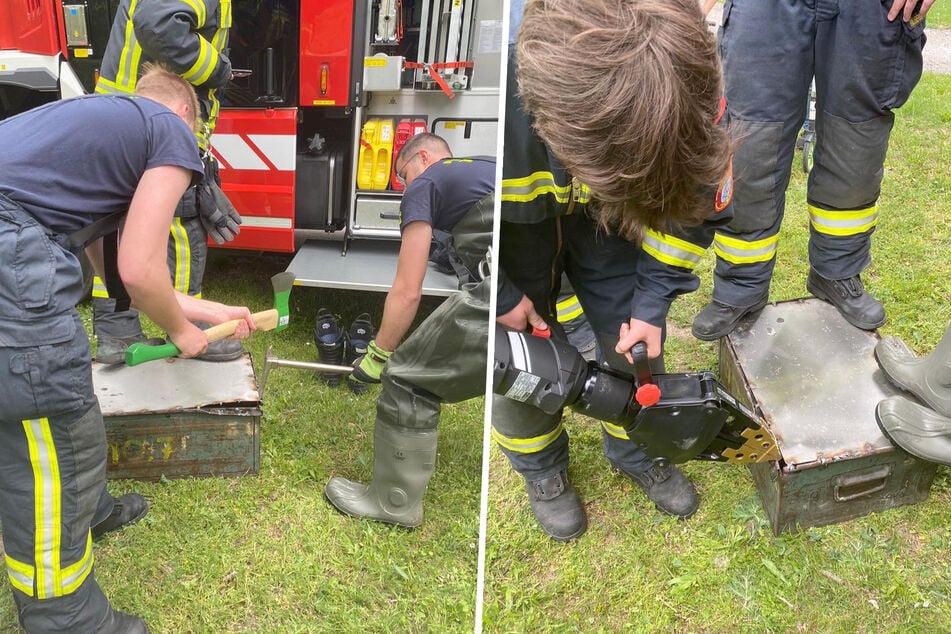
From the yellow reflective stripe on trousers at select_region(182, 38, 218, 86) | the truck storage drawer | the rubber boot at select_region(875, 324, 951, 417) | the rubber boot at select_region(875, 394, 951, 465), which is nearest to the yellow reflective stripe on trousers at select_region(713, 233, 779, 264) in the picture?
the rubber boot at select_region(875, 324, 951, 417)

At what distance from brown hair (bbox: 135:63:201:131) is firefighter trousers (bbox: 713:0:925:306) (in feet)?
5.94

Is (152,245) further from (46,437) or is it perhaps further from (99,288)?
(46,437)

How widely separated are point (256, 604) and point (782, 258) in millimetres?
3075

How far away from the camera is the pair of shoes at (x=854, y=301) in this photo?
2.87 m

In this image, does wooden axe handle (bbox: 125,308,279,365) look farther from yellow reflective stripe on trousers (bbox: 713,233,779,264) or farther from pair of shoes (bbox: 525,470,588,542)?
yellow reflective stripe on trousers (bbox: 713,233,779,264)

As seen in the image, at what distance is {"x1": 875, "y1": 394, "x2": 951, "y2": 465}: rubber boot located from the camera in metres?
2.32

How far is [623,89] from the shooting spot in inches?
57.9

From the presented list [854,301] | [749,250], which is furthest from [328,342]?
[854,301]

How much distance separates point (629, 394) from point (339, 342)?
0.83 m

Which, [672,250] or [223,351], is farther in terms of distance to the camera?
[672,250]

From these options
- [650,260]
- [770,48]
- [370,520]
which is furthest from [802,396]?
[370,520]

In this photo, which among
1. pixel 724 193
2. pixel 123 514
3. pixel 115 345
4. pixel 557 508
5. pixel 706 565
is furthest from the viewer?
pixel 557 508

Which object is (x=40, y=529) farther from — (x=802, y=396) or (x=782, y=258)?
(x=782, y=258)

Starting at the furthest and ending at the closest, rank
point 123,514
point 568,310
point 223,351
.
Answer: point 568,310, point 223,351, point 123,514
